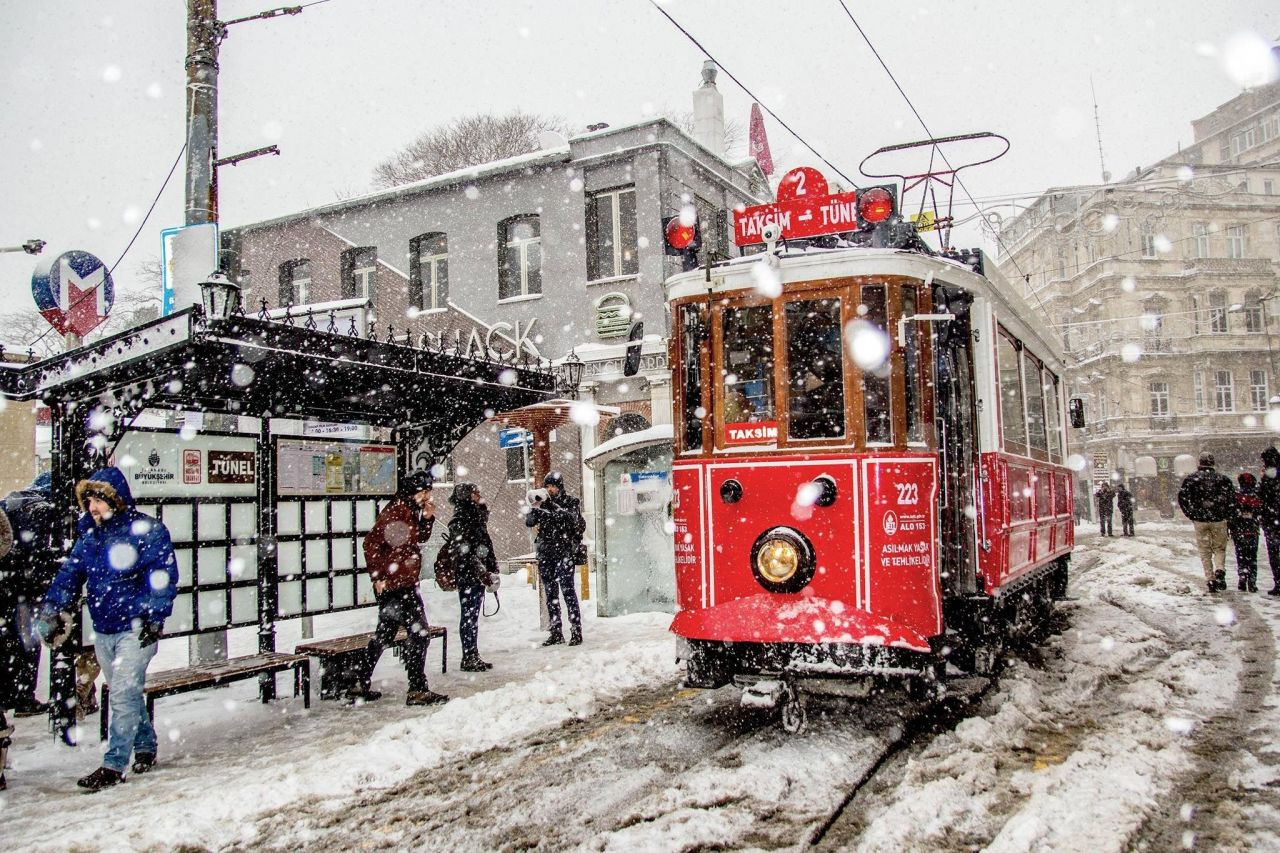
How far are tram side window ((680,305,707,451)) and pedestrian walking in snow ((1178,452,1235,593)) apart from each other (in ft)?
29.5

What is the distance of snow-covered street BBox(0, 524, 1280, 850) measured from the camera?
4375 mm

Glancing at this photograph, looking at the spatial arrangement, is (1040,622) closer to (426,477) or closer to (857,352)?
(857,352)

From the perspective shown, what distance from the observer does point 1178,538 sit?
2620 centimetres

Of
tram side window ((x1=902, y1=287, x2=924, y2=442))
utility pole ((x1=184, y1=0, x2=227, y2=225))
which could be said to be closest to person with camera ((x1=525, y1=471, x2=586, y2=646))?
utility pole ((x1=184, y1=0, x2=227, y2=225))

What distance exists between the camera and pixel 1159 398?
164ft

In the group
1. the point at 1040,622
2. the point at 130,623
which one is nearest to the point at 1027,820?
the point at 130,623

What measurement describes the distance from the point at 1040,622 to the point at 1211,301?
50400 mm

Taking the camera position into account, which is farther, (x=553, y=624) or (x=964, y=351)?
(x=553, y=624)

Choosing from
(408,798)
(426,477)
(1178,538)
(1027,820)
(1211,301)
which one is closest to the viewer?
(1027,820)

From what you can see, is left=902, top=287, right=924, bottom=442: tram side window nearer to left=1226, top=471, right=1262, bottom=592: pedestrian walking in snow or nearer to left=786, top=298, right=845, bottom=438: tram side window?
left=786, top=298, right=845, bottom=438: tram side window

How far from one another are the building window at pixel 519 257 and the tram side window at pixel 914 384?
1616 cm

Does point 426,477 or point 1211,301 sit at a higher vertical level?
point 1211,301

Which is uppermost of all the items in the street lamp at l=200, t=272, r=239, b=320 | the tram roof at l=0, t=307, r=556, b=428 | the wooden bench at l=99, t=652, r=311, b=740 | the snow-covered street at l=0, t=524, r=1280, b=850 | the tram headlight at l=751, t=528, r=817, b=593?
the street lamp at l=200, t=272, r=239, b=320

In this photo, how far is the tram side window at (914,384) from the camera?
19.8 feet
